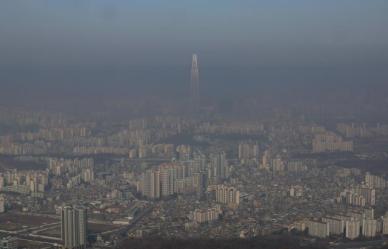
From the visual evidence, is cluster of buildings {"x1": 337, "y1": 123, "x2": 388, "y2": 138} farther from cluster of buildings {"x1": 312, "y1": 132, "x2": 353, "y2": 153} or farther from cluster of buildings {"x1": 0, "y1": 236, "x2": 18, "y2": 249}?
cluster of buildings {"x1": 0, "y1": 236, "x2": 18, "y2": 249}

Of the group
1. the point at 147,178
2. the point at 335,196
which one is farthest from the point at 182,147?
the point at 335,196

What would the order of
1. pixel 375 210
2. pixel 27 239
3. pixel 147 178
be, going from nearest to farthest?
pixel 27 239, pixel 375 210, pixel 147 178

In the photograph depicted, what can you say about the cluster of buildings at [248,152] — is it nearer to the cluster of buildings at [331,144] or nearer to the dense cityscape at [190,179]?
the dense cityscape at [190,179]

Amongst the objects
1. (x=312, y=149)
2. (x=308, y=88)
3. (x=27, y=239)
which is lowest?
(x=27, y=239)

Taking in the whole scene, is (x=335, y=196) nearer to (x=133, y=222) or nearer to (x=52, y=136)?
(x=133, y=222)

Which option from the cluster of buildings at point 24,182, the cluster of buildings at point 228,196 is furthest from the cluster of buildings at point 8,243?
the cluster of buildings at point 228,196

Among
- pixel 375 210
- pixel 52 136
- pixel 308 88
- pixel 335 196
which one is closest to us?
pixel 375 210

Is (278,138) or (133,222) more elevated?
(278,138)
